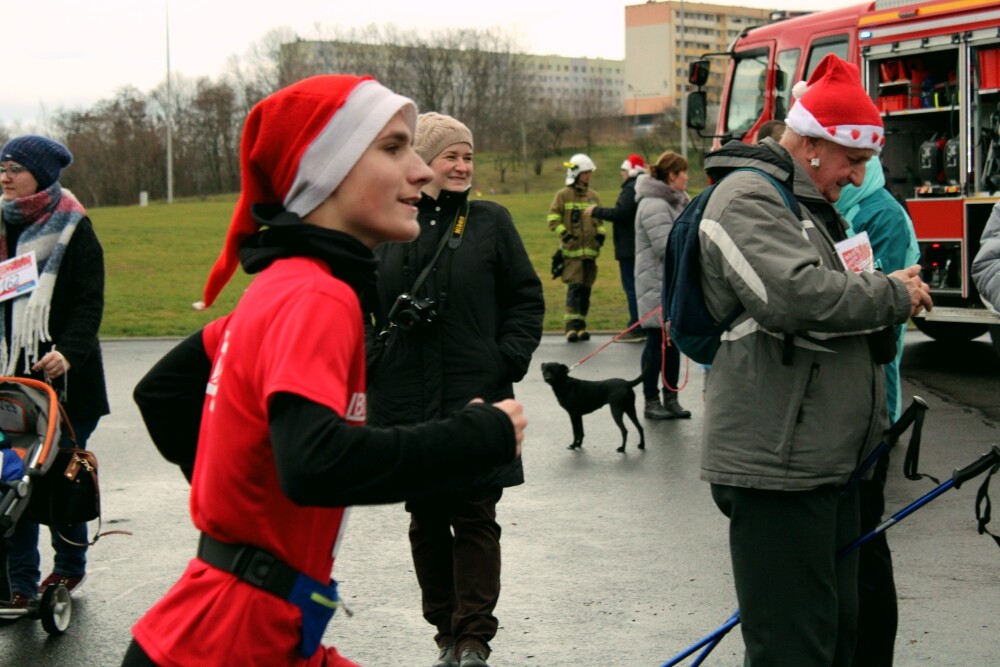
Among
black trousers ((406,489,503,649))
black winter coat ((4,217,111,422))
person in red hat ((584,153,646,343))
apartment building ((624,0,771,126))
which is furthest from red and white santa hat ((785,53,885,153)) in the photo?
apartment building ((624,0,771,126))

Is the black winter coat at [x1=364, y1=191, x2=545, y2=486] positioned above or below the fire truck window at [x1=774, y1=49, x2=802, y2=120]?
below

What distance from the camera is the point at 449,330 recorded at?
4.75m

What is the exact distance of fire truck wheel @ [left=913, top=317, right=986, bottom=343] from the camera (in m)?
13.8

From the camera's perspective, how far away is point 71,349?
550cm

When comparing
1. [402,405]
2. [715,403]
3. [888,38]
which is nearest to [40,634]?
[402,405]

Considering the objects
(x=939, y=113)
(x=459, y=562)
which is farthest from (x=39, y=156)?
(x=939, y=113)

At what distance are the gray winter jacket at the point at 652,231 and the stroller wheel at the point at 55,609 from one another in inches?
224

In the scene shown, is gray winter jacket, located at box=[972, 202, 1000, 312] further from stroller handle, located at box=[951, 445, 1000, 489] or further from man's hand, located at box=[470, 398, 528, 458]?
man's hand, located at box=[470, 398, 528, 458]

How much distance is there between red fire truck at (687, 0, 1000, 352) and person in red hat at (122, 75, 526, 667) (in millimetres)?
9494

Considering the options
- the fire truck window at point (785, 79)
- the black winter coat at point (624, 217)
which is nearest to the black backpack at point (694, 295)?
the black winter coat at point (624, 217)

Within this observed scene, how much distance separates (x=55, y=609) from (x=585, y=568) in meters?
2.37

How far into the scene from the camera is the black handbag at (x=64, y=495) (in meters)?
5.24

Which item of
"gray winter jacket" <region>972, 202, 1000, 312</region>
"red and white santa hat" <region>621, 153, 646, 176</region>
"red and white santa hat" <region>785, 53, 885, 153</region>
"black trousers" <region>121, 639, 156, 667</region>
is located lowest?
"black trousers" <region>121, 639, 156, 667</region>

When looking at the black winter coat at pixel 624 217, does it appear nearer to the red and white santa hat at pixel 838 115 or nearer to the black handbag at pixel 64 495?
the black handbag at pixel 64 495
